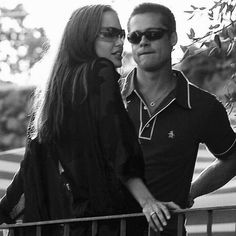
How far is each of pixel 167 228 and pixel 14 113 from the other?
29.8 feet

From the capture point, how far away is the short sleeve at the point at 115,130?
5.24m

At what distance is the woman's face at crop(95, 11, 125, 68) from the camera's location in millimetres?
5512

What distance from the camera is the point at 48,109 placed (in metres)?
5.45

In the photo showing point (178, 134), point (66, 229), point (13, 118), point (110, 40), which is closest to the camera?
point (66, 229)

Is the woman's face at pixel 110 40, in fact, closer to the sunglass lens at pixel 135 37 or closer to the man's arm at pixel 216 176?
the sunglass lens at pixel 135 37

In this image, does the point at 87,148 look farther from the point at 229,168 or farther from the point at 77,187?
the point at 229,168

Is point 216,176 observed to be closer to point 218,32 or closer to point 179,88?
point 179,88

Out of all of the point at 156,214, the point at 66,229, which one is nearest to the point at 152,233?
the point at 156,214

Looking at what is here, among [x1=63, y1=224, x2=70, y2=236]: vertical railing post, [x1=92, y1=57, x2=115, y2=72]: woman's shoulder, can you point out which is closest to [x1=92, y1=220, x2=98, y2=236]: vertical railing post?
[x1=63, y1=224, x2=70, y2=236]: vertical railing post

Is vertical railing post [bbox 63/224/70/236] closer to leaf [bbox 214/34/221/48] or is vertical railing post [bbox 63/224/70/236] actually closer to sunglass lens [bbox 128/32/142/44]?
sunglass lens [bbox 128/32/142/44]

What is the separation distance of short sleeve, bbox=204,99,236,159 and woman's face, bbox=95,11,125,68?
870mm

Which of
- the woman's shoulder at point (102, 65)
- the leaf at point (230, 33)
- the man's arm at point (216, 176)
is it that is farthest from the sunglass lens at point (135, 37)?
the woman's shoulder at point (102, 65)

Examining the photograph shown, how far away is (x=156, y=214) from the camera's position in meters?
5.15

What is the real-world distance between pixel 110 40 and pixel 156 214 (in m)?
0.85
